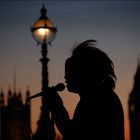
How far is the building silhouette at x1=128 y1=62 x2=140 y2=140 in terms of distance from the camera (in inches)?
5123

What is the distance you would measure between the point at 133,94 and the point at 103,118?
449 ft

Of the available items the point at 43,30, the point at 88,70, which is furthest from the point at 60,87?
the point at 43,30

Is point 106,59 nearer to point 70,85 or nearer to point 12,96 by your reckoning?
point 70,85

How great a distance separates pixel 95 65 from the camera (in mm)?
5266

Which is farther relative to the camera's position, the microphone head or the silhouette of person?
the microphone head

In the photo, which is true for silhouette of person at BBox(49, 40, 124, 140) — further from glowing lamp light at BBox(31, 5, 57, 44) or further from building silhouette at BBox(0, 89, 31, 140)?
building silhouette at BBox(0, 89, 31, 140)

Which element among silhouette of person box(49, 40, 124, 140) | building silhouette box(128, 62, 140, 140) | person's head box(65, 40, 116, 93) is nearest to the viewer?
silhouette of person box(49, 40, 124, 140)

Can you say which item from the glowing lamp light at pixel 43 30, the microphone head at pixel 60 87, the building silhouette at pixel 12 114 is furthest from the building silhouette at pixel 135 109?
the microphone head at pixel 60 87

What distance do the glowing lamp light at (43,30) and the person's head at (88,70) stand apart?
7258mm

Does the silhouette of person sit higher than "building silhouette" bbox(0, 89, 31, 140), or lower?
lower

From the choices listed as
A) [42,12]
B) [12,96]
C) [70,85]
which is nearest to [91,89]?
[70,85]

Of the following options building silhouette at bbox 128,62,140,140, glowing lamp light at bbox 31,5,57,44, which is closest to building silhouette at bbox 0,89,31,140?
building silhouette at bbox 128,62,140,140

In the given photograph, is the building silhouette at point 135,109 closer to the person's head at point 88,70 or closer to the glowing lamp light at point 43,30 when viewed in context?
the glowing lamp light at point 43,30

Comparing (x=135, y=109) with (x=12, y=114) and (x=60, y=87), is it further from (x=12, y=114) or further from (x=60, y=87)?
(x=60, y=87)
